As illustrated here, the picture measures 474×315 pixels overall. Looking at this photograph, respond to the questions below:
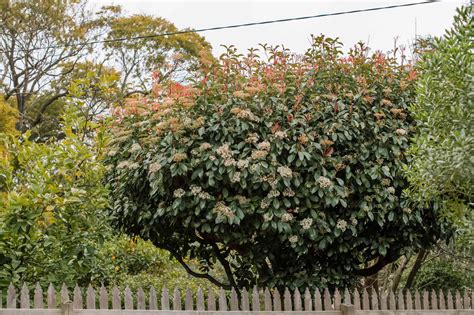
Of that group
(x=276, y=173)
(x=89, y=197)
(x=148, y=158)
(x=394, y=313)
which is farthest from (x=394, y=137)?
(x=89, y=197)

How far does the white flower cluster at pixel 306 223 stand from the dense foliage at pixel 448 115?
92cm

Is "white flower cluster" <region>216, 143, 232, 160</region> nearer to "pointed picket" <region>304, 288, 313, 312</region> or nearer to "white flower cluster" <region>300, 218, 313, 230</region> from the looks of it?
"white flower cluster" <region>300, 218, 313, 230</region>

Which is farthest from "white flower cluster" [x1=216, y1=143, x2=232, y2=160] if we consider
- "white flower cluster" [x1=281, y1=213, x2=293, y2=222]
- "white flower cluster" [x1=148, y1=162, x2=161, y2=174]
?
"white flower cluster" [x1=281, y1=213, x2=293, y2=222]

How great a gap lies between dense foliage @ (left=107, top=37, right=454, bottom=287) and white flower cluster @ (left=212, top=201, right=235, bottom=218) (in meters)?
0.01

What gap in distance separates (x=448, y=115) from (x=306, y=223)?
4.66 ft

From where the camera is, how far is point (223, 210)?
5.20 meters

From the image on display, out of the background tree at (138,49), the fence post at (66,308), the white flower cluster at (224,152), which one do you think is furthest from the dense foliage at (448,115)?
the background tree at (138,49)

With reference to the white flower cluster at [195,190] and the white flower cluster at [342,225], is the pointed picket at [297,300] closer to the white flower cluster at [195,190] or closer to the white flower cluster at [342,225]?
the white flower cluster at [342,225]

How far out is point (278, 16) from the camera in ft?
30.8

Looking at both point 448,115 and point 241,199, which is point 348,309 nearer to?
point 241,199

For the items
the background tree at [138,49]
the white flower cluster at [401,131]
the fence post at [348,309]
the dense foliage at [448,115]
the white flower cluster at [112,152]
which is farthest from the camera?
the background tree at [138,49]

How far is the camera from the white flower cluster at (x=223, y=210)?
5.19 meters

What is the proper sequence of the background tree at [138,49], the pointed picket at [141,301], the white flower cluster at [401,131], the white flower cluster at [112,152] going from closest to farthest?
the pointed picket at [141,301]
the white flower cluster at [401,131]
the white flower cluster at [112,152]
the background tree at [138,49]

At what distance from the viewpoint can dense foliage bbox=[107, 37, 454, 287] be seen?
17.5ft
